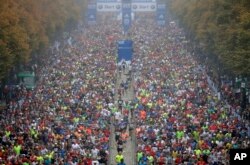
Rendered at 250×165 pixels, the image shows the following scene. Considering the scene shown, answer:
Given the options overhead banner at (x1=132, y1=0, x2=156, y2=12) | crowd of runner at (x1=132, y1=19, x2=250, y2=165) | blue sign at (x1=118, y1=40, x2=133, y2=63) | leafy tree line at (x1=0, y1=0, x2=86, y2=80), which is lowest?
crowd of runner at (x1=132, y1=19, x2=250, y2=165)

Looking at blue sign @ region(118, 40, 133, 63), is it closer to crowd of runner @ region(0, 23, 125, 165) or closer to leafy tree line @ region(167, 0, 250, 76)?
crowd of runner @ region(0, 23, 125, 165)

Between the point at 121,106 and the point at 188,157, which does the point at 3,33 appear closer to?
the point at 121,106

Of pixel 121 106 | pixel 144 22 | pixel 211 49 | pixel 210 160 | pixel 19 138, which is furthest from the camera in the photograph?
pixel 144 22

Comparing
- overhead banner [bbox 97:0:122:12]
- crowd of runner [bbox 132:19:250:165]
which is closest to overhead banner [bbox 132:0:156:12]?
overhead banner [bbox 97:0:122:12]

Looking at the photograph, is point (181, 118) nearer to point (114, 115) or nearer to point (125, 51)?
point (114, 115)

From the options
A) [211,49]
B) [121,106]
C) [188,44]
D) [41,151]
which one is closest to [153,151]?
[41,151]

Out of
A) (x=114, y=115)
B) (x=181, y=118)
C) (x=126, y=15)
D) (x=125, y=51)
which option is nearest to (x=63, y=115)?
(x=114, y=115)
